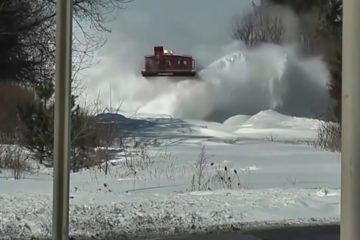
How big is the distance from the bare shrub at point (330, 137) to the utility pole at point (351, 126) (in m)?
14.7

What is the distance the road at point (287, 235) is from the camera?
8016 mm

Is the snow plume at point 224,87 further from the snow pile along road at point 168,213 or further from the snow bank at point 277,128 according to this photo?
the snow pile along road at point 168,213

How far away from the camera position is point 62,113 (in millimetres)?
4797

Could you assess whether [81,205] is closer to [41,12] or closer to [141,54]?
[41,12]

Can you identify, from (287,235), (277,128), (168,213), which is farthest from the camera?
(277,128)

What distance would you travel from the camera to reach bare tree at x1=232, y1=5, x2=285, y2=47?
41.1m

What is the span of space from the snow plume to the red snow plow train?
435 mm

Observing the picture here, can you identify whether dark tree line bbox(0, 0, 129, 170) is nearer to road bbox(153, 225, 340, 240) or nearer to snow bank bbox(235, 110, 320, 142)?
snow bank bbox(235, 110, 320, 142)

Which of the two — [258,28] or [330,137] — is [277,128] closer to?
[330,137]

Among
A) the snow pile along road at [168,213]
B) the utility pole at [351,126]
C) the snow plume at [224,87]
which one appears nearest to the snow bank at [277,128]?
the snow plume at [224,87]

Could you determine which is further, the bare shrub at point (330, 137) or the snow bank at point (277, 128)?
the snow bank at point (277, 128)

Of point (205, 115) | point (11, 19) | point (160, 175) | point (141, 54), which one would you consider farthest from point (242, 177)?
point (141, 54)

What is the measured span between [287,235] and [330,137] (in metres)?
11.3

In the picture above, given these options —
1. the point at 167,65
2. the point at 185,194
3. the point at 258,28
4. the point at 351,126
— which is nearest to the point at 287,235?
the point at 185,194
